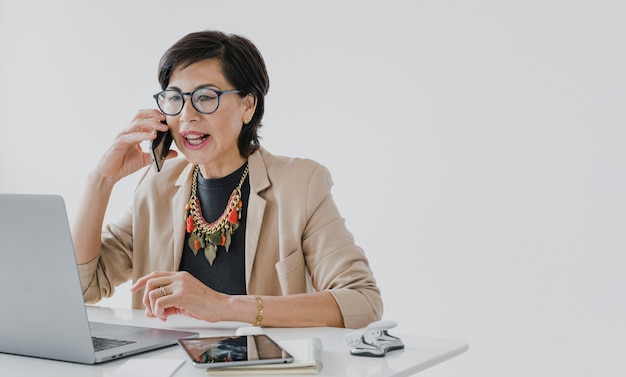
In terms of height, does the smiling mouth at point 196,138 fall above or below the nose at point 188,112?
below

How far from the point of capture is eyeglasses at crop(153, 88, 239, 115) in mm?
2004

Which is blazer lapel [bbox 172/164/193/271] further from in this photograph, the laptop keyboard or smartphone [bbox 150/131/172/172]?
the laptop keyboard

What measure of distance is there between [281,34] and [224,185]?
1.55 m

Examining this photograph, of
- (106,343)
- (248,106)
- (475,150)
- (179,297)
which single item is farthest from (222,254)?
(475,150)

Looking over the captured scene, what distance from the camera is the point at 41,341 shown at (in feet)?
4.36

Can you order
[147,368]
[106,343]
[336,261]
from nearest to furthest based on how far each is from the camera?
[147,368]
[106,343]
[336,261]

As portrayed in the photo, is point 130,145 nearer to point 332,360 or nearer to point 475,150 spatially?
point 332,360

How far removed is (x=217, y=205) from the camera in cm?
208

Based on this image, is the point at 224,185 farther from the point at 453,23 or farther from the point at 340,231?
the point at 453,23

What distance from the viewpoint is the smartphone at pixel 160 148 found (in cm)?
208

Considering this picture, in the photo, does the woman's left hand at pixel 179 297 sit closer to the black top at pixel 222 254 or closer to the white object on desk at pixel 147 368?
the white object on desk at pixel 147 368

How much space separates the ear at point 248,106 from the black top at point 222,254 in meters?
0.15

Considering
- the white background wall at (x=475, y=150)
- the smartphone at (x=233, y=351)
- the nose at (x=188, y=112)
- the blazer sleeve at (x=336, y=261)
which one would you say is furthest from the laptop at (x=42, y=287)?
the white background wall at (x=475, y=150)

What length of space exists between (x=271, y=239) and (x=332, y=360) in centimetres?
72
